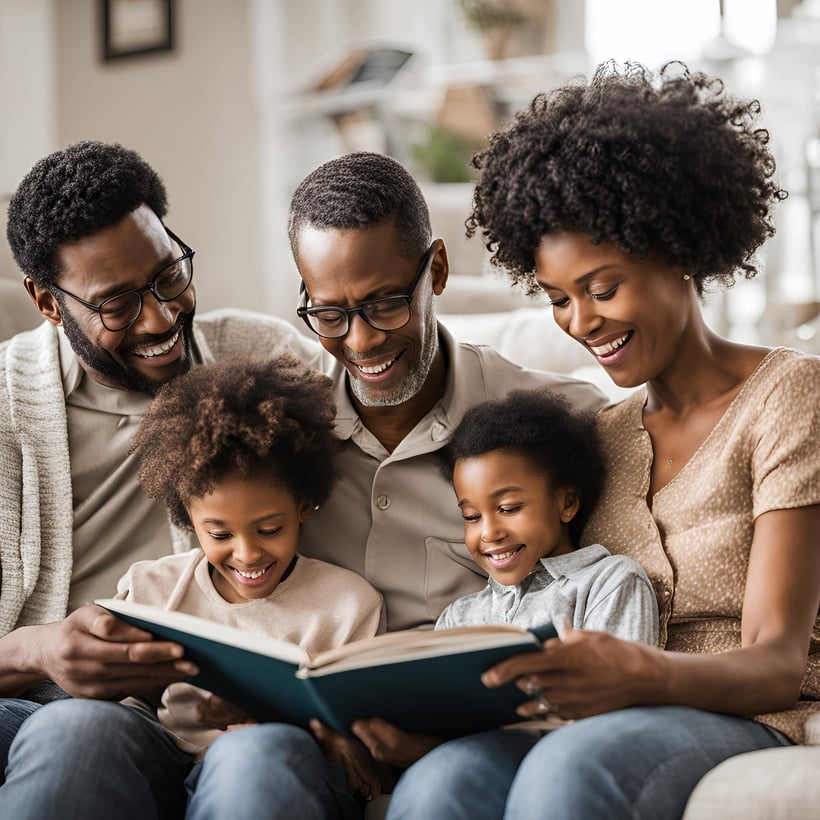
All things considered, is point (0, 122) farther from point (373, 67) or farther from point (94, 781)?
point (94, 781)

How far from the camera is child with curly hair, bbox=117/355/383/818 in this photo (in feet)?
5.55

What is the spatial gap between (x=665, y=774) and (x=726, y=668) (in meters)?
0.17

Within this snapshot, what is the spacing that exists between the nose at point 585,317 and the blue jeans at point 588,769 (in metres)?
0.56

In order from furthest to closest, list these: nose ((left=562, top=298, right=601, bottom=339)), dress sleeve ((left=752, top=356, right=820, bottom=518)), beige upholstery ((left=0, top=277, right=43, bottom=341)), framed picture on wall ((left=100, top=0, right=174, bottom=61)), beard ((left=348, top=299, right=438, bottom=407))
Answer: framed picture on wall ((left=100, top=0, right=174, bottom=61)) < beige upholstery ((left=0, top=277, right=43, bottom=341)) < beard ((left=348, top=299, right=438, bottom=407)) < nose ((left=562, top=298, right=601, bottom=339)) < dress sleeve ((left=752, top=356, right=820, bottom=518))

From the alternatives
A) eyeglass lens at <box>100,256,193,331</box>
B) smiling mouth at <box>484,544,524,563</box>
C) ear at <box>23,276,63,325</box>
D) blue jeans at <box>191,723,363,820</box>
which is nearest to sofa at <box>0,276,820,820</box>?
blue jeans at <box>191,723,363,820</box>

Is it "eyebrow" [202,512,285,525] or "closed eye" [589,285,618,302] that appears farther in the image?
"eyebrow" [202,512,285,525]

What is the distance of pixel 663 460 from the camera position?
172 cm

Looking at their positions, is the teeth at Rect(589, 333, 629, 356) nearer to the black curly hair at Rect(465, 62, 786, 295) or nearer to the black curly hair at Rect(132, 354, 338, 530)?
the black curly hair at Rect(465, 62, 786, 295)

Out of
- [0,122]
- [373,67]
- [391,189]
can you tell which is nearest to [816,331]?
[391,189]

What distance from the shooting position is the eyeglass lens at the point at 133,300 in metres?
1.89

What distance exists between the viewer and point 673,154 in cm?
158

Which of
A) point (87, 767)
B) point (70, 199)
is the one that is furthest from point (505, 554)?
point (70, 199)

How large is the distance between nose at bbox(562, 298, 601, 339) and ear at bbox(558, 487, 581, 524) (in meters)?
0.28

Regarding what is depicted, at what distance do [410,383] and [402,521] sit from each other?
24 centimetres
